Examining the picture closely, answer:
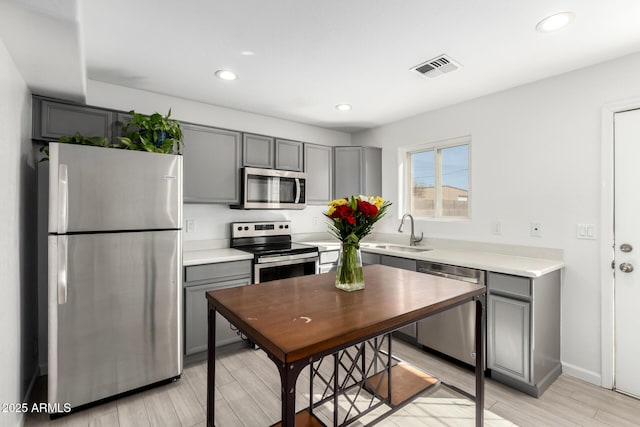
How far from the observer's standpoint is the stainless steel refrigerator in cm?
189

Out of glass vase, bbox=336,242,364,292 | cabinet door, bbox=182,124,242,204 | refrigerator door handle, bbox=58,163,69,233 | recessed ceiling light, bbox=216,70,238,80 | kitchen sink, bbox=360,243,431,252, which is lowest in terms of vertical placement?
kitchen sink, bbox=360,243,431,252

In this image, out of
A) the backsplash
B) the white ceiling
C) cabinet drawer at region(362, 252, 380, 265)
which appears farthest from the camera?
cabinet drawer at region(362, 252, 380, 265)

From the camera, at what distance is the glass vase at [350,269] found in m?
1.59

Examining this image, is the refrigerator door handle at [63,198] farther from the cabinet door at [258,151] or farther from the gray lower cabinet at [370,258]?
the gray lower cabinet at [370,258]

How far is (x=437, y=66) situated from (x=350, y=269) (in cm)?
175

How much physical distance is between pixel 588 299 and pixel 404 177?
6.95 feet

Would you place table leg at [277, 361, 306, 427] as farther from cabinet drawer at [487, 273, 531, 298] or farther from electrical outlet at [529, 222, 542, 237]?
electrical outlet at [529, 222, 542, 237]

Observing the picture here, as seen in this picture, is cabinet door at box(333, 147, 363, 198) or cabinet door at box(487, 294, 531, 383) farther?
cabinet door at box(333, 147, 363, 198)

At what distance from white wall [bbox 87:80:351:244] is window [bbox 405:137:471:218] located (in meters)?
1.17

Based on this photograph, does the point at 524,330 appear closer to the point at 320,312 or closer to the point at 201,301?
the point at 320,312

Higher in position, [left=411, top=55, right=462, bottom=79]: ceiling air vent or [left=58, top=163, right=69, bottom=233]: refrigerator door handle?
[left=411, top=55, right=462, bottom=79]: ceiling air vent

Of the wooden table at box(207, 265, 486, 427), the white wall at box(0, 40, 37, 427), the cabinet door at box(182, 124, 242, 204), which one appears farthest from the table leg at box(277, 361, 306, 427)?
the cabinet door at box(182, 124, 242, 204)

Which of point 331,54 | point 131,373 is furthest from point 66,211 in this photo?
point 331,54

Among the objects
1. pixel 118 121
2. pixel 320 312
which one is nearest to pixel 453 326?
pixel 320 312
